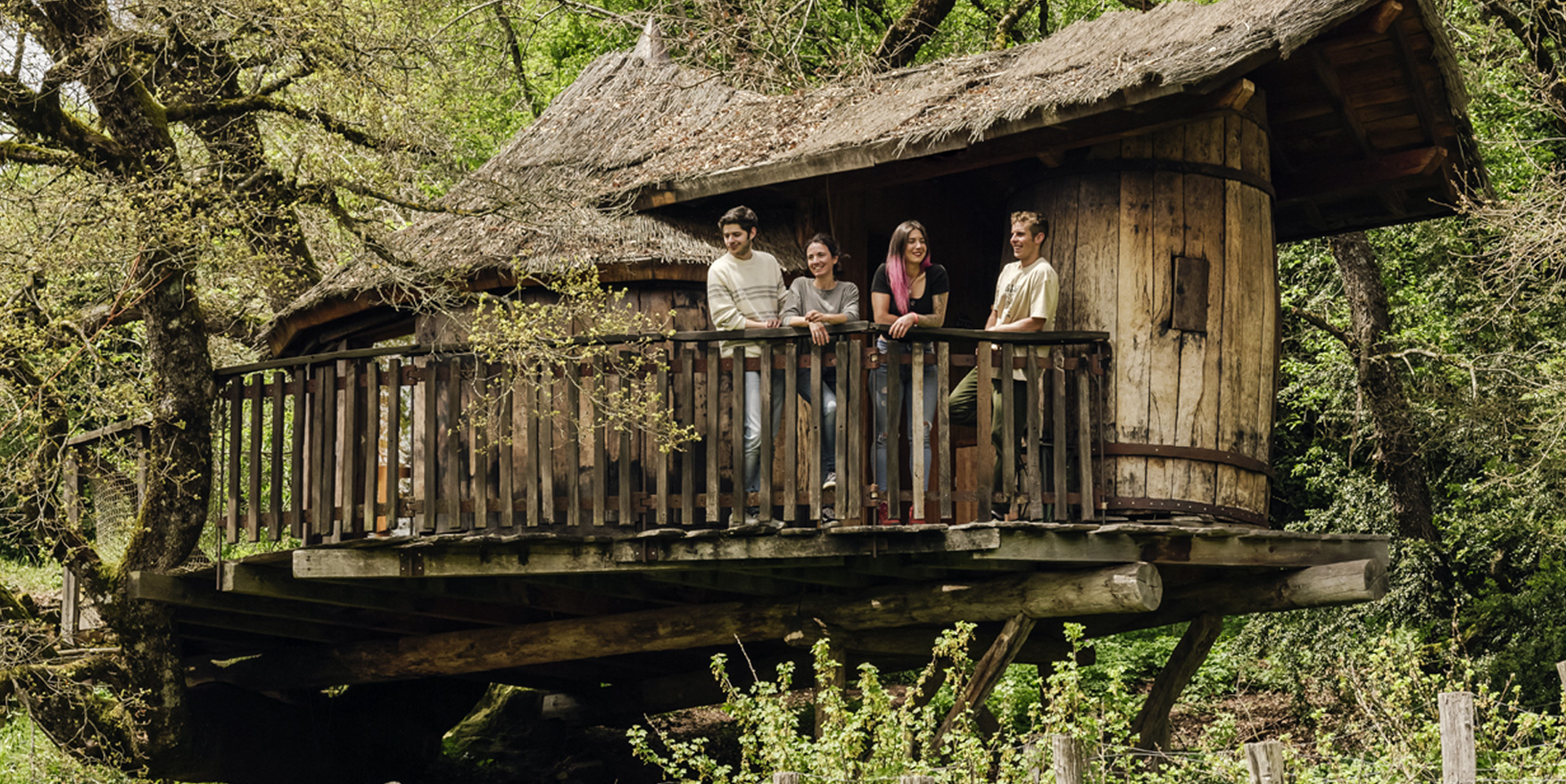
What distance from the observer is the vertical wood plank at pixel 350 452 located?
925cm

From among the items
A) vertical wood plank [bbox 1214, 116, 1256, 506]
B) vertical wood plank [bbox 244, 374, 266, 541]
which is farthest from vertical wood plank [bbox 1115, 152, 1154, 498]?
vertical wood plank [bbox 244, 374, 266, 541]

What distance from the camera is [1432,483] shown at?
54.7ft

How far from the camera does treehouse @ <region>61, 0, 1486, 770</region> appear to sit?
864cm

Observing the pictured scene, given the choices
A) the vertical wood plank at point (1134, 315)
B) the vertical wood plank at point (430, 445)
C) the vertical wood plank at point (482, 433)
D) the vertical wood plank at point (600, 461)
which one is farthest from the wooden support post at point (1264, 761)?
the vertical wood plank at point (430, 445)

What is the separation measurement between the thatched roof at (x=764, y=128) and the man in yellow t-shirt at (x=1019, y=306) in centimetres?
76

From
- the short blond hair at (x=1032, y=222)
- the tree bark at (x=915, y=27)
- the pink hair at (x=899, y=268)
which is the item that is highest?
the tree bark at (x=915, y=27)

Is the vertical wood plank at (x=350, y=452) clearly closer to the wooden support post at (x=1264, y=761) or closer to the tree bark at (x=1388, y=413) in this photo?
the wooden support post at (x=1264, y=761)

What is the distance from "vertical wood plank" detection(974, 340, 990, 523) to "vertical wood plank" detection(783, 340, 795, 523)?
0.91 metres

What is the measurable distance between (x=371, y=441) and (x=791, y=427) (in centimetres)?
266

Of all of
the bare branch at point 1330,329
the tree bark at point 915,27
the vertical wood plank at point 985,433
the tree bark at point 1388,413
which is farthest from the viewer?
the tree bark at point 915,27

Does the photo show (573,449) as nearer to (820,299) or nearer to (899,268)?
(820,299)

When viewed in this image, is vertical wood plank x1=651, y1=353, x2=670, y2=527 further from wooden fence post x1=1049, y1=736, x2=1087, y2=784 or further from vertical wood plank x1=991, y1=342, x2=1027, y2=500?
wooden fence post x1=1049, y1=736, x2=1087, y2=784

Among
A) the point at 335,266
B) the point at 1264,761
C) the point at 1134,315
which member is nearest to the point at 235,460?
the point at 335,266

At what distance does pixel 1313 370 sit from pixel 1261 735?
13.8ft
